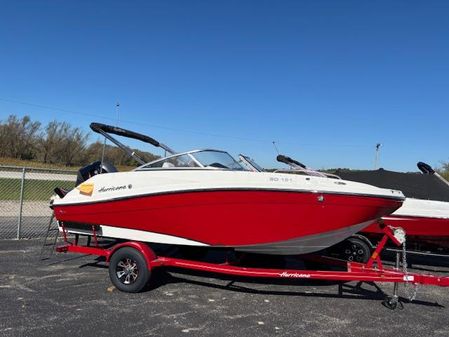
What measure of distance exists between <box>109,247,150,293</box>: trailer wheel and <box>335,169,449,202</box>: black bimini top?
5.31 meters

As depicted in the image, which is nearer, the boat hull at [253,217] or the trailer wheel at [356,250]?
the boat hull at [253,217]

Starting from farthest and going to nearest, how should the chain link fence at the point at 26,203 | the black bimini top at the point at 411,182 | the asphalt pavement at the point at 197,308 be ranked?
the chain link fence at the point at 26,203 < the black bimini top at the point at 411,182 < the asphalt pavement at the point at 197,308

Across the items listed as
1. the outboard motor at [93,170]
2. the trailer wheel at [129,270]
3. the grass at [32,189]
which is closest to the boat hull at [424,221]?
the trailer wheel at [129,270]

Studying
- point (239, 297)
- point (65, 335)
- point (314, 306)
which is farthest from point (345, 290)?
point (65, 335)

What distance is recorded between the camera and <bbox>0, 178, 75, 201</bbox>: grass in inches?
792

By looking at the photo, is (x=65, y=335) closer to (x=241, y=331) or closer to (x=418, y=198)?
(x=241, y=331)

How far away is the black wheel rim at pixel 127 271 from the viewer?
6.19 meters

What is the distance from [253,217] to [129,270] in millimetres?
1854

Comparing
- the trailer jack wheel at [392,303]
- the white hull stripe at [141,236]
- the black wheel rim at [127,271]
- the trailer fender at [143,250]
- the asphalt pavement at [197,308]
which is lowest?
the asphalt pavement at [197,308]

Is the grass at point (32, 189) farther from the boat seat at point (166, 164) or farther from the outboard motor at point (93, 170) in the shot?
the boat seat at point (166, 164)

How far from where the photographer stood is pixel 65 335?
177 inches

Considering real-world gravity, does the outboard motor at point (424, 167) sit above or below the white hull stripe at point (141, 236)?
above

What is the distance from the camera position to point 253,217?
5805 millimetres

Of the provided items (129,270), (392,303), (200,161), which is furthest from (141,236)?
(392,303)
